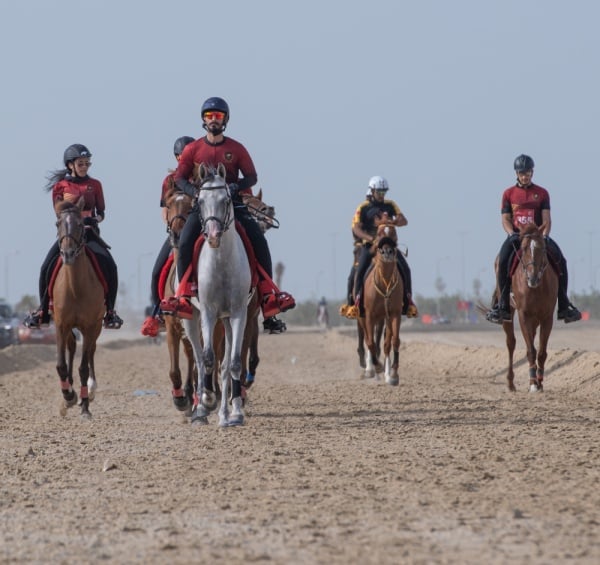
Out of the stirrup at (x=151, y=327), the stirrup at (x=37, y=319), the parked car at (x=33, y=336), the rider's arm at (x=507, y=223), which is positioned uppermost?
the rider's arm at (x=507, y=223)

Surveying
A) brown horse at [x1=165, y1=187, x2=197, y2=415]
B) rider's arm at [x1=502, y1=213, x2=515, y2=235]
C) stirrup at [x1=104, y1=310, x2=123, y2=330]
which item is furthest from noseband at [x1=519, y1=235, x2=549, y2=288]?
stirrup at [x1=104, y1=310, x2=123, y2=330]

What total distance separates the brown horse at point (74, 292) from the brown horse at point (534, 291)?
6147 millimetres

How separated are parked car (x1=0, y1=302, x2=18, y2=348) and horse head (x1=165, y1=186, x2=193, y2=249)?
3681 cm

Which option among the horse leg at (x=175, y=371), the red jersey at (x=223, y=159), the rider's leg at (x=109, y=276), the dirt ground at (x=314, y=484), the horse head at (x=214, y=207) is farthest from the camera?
the rider's leg at (x=109, y=276)

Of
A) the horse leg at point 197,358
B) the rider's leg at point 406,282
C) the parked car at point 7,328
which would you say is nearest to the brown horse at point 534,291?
the rider's leg at point 406,282

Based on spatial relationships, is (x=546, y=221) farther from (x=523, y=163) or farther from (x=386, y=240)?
(x=386, y=240)

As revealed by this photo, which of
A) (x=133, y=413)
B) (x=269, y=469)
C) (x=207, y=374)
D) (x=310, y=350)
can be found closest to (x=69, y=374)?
(x=133, y=413)

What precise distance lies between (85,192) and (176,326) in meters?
2.41

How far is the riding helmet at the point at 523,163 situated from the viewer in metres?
20.1

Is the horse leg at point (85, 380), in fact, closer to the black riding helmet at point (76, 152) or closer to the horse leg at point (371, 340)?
the black riding helmet at point (76, 152)

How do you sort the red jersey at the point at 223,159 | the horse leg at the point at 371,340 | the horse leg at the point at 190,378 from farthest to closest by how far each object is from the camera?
the horse leg at the point at 371,340 < the horse leg at the point at 190,378 < the red jersey at the point at 223,159

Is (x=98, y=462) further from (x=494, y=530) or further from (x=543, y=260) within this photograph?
(x=543, y=260)

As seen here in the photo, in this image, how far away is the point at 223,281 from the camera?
47.1ft

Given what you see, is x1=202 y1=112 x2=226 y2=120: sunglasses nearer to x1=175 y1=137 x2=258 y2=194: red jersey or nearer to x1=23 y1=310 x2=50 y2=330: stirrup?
x1=175 y1=137 x2=258 y2=194: red jersey
